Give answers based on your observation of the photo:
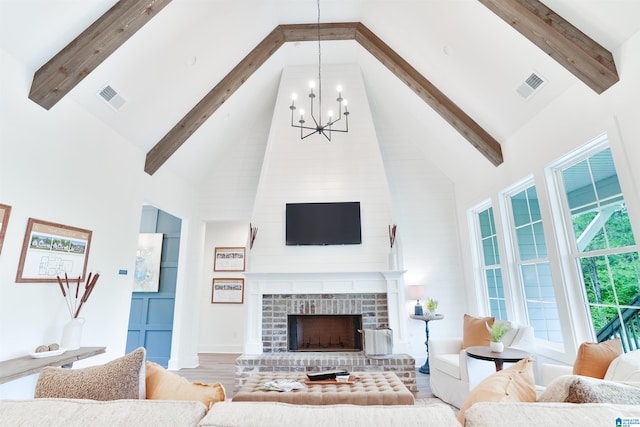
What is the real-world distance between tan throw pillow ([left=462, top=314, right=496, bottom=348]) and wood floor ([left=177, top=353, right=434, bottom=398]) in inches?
35.7

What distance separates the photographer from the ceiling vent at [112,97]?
335cm

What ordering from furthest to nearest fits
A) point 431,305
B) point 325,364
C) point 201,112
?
point 431,305
point 201,112
point 325,364

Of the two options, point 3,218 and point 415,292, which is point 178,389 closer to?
point 3,218

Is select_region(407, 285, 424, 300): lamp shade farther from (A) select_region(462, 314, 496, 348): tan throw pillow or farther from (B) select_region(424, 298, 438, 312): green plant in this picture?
(A) select_region(462, 314, 496, 348): tan throw pillow

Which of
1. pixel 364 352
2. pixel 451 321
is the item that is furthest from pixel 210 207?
pixel 451 321

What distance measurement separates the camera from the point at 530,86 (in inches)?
129

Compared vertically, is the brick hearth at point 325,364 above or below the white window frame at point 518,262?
below

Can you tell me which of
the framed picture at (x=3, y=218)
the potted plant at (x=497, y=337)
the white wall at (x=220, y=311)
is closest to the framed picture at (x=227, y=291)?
the white wall at (x=220, y=311)

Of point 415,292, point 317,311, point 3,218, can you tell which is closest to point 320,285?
point 317,311

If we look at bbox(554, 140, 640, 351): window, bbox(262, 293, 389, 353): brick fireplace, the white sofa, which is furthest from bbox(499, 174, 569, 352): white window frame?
the white sofa

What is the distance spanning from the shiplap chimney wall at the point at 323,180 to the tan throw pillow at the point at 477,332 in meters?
1.52

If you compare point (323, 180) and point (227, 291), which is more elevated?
point (323, 180)

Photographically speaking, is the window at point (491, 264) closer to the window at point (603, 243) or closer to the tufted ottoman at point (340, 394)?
the window at point (603, 243)

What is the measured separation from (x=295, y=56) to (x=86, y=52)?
344cm
